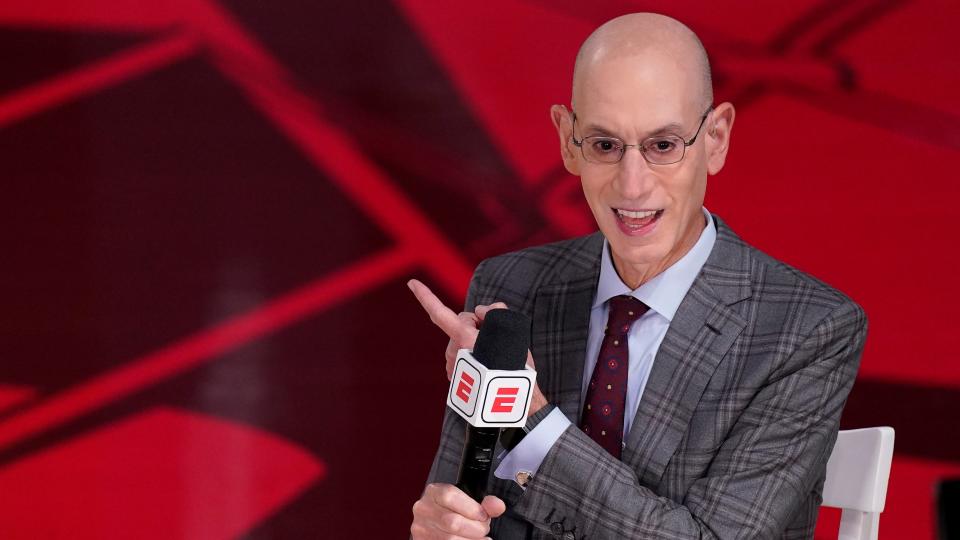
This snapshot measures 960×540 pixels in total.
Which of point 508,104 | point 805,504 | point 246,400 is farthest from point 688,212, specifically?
point 246,400

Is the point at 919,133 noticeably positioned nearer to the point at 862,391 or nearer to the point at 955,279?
the point at 955,279

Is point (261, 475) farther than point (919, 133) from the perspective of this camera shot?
Yes

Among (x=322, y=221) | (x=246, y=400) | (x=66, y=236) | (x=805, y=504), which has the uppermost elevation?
(x=322, y=221)

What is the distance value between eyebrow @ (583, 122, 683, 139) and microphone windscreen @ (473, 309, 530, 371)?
0.47m

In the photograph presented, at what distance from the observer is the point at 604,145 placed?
1709 mm

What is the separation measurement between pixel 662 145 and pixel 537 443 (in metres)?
0.50

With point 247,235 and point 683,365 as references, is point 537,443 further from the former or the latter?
point 247,235

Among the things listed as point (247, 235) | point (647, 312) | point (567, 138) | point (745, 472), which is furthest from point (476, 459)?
point (247, 235)

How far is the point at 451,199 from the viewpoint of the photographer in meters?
3.46

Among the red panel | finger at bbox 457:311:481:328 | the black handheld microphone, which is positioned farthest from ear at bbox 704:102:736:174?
the red panel

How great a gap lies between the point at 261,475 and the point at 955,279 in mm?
2183

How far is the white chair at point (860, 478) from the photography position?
1.87 meters

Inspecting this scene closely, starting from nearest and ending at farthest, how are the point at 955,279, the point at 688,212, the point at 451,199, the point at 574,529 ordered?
the point at 574,529 < the point at 688,212 < the point at 955,279 < the point at 451,199

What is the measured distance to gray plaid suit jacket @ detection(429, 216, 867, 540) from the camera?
1573 millimetres
